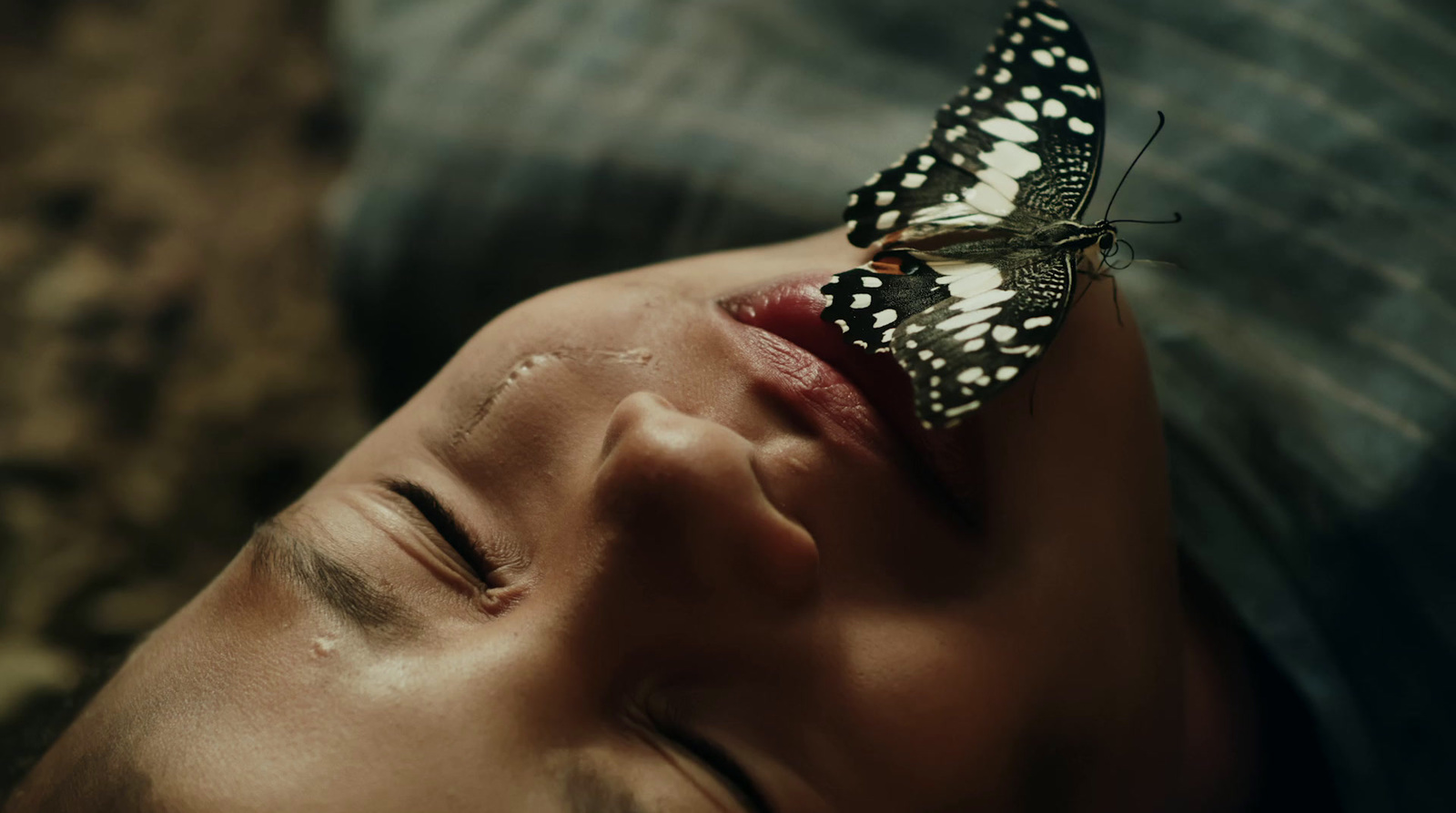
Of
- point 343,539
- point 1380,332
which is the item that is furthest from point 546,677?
point 1380,332

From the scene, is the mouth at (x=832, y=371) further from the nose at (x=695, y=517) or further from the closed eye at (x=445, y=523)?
the closed eye at (x=445, y=523)

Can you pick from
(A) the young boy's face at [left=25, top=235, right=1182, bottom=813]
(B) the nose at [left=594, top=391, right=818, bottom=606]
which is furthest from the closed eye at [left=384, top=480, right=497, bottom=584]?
(B) the nose at [left=594, top=391, right=818, bottom=606]

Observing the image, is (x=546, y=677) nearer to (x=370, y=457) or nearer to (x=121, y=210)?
(x=370, y=457)

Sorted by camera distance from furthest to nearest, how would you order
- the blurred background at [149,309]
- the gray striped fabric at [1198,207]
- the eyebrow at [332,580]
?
the blurred background at [149,309], the gray striped fabric at [1198,207], the eyebrow at [332,580]

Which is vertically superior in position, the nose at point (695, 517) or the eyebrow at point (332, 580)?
the nose at point (695, 517)

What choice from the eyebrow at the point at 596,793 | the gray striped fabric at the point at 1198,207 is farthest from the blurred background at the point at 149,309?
the eyebrow at the point at 596,793

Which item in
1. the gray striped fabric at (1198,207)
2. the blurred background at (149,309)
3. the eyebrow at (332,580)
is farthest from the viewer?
the blurred background at (149,309)
